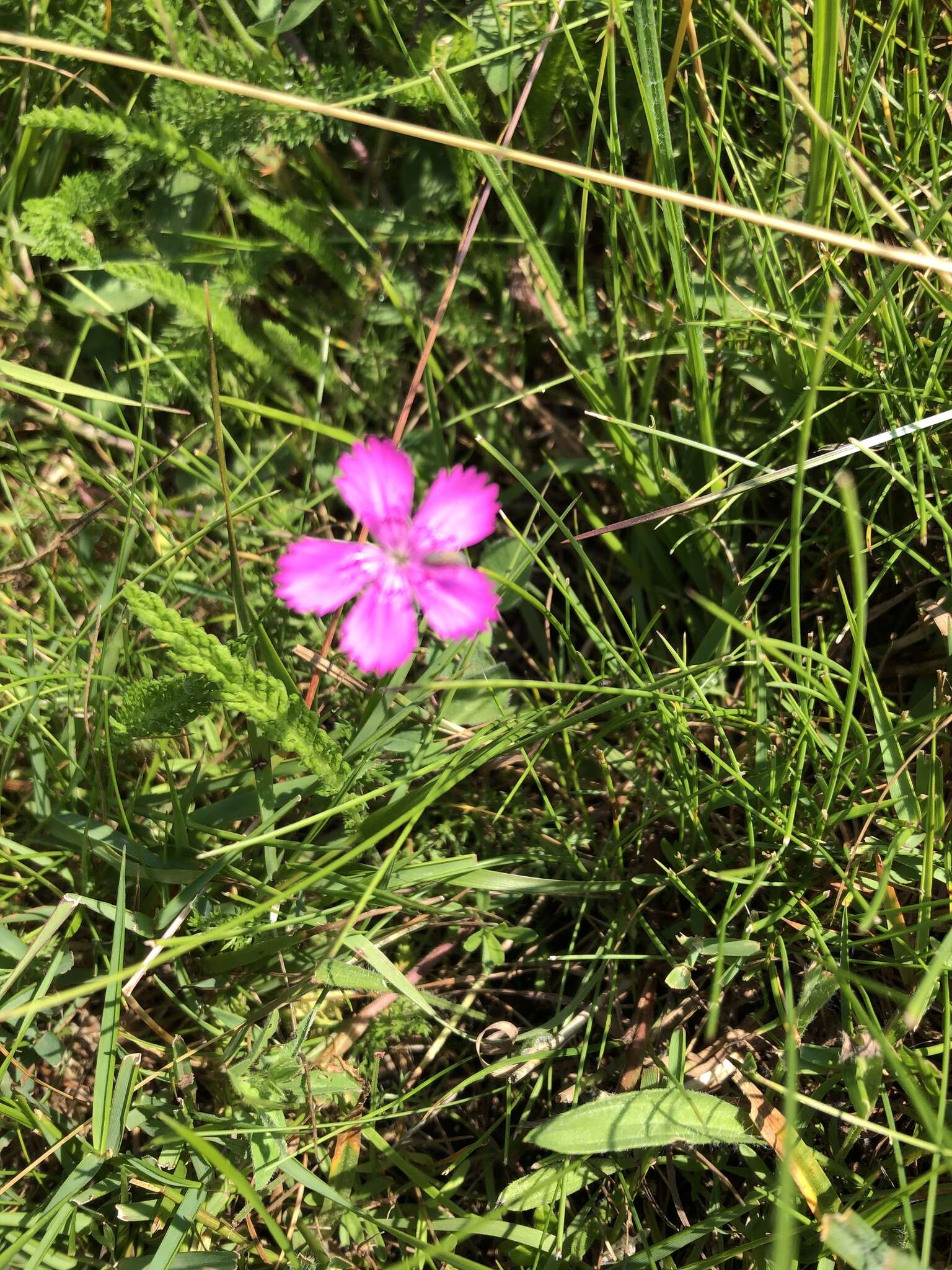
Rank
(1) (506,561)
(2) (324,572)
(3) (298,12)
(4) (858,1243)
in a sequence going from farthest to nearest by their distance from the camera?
(1) (506,561) → (3) (298,12) → (2) (324,572) → (4) (858,1243)

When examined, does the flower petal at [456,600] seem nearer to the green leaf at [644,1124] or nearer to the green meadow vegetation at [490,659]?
the green meadow vegetation at [490,659]

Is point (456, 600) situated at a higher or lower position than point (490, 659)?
higher

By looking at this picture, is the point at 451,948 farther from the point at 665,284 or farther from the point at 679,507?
the point at 665,284

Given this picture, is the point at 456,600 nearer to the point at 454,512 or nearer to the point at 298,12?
the point at 454,512

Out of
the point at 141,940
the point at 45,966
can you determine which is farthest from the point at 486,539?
the point at 45,966

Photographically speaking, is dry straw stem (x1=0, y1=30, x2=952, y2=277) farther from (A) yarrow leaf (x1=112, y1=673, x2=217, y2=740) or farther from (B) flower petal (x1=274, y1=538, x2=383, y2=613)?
(A) yarrow leaf (x1=112, y1=673, x2=217, y2=740)

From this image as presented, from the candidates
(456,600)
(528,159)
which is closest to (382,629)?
(456,600)
